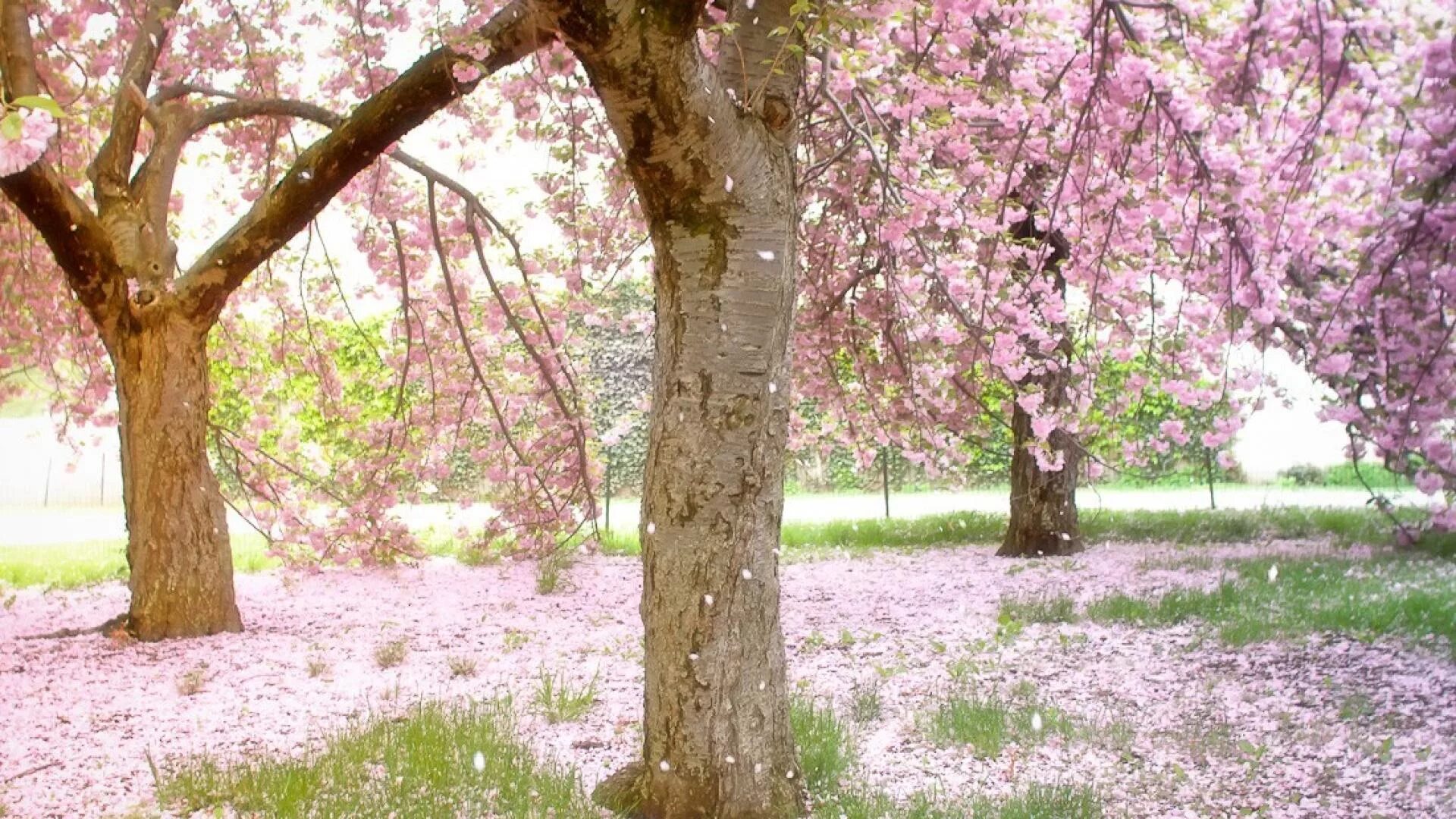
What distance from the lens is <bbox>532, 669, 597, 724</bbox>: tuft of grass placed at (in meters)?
4.40

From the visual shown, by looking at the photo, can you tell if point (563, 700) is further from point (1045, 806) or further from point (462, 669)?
point (1045, 806)

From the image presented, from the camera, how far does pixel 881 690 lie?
16.0 ft

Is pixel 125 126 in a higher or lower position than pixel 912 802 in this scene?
higher

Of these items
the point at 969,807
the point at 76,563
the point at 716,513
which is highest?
the point at 716,513

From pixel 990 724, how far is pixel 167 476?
4.53m

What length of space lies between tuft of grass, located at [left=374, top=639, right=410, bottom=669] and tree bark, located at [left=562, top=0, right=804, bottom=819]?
2.71m

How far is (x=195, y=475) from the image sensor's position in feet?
19.5

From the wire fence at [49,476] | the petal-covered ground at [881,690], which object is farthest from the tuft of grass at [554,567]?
the wire fence at [49,476]

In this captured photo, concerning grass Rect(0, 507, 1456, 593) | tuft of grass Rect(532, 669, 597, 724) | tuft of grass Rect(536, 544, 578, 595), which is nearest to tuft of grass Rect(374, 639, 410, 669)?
tuft of grass Rect(532, 669, 597, 724)

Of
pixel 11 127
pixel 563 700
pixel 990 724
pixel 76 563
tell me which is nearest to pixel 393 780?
pixel 563 700

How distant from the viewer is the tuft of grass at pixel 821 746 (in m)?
3.50

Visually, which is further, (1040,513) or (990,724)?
(1040,513)

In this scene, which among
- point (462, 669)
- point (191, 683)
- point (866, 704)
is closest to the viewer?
point (866, 704)

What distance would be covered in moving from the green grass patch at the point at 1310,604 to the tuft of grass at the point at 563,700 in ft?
10.5
